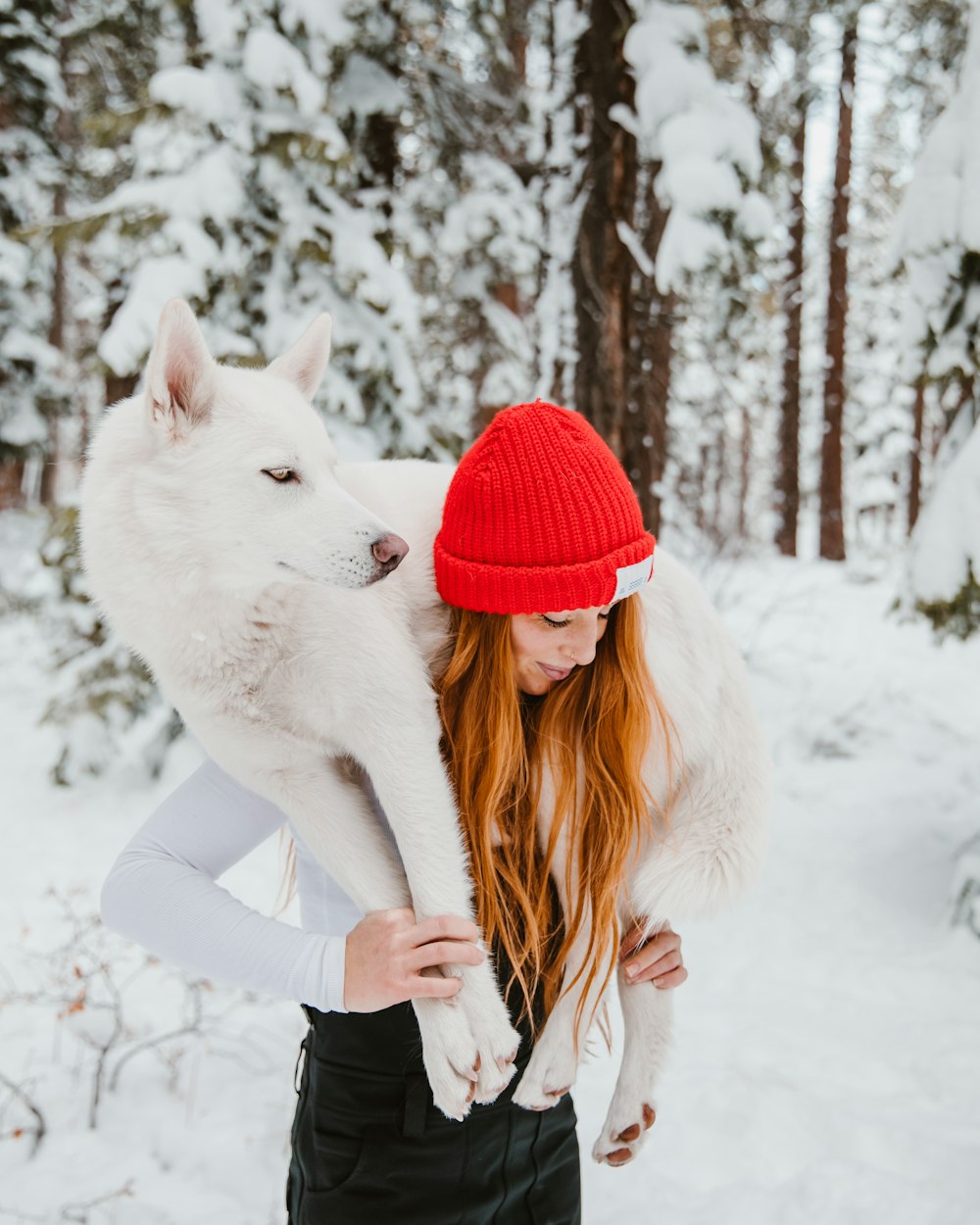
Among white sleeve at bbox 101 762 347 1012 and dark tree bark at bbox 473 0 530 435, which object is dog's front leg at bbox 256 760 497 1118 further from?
dark tree bark at bbox 473 0 530 435

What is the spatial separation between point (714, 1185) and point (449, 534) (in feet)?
9.34

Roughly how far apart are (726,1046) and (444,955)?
118 inches

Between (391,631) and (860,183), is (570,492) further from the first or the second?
(860,183)

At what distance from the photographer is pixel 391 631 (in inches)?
55.6

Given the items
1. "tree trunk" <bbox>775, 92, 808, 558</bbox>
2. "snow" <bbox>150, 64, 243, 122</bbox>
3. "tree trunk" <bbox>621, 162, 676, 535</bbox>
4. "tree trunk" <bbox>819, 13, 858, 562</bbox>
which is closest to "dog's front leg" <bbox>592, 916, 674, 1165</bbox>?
"tree trunk" <bbox>621, 162, 676, 535</bbox>

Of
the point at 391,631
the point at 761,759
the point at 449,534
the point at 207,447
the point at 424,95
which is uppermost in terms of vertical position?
the point at 424,95

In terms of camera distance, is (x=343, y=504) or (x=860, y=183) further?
(x=860, y=183)

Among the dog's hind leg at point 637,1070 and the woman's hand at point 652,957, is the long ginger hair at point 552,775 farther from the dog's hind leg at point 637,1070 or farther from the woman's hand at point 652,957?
the dog's hind leg at point 637,1070

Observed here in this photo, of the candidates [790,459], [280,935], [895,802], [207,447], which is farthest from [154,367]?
[790,459]

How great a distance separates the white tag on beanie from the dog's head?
36 cm

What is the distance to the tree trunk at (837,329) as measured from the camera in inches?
474

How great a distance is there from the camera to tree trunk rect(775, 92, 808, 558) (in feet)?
39.2

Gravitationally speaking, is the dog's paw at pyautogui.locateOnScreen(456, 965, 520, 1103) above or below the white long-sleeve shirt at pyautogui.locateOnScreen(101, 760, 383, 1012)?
below

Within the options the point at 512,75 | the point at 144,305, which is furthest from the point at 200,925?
the point at 512,75
